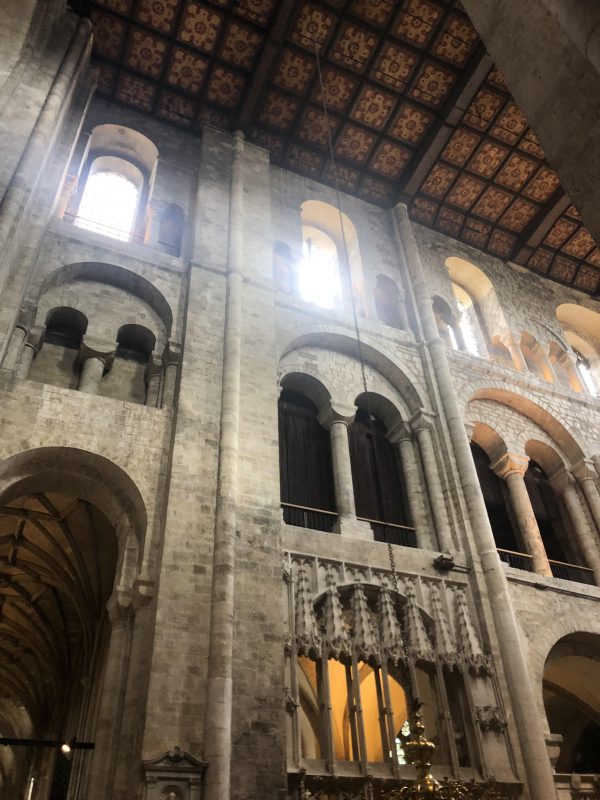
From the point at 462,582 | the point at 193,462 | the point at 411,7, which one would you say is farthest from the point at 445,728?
the point at 411,7

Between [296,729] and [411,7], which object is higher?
[411,7]

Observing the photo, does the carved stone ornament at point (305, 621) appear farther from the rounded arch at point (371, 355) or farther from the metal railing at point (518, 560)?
the rounded arch at point (371, 355)

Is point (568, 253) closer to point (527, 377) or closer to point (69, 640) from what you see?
point (527, 377)

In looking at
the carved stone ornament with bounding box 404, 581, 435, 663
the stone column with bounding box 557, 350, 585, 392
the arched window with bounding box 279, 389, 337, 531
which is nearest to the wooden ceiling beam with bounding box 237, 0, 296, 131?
the arched window with bounding box 279, 389, 337, 531

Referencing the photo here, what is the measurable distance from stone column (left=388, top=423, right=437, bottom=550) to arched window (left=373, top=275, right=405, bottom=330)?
2.91 m

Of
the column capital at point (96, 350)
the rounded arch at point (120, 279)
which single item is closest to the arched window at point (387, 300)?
the rounded arch at point (120, 279)

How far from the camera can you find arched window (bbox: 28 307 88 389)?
394 inches

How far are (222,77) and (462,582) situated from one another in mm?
11277

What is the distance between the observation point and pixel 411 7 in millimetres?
13281

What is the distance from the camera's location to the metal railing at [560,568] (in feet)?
39.9

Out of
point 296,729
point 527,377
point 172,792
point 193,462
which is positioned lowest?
point 172,792

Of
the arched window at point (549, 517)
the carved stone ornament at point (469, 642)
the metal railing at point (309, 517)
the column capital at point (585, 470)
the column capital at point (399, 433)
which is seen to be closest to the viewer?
the carved stone ornament at point (469, 642)

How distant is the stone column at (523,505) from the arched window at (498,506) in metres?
0.13

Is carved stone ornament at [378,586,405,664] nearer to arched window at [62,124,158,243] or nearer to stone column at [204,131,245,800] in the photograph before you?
stone column at [204,131,245,800]
